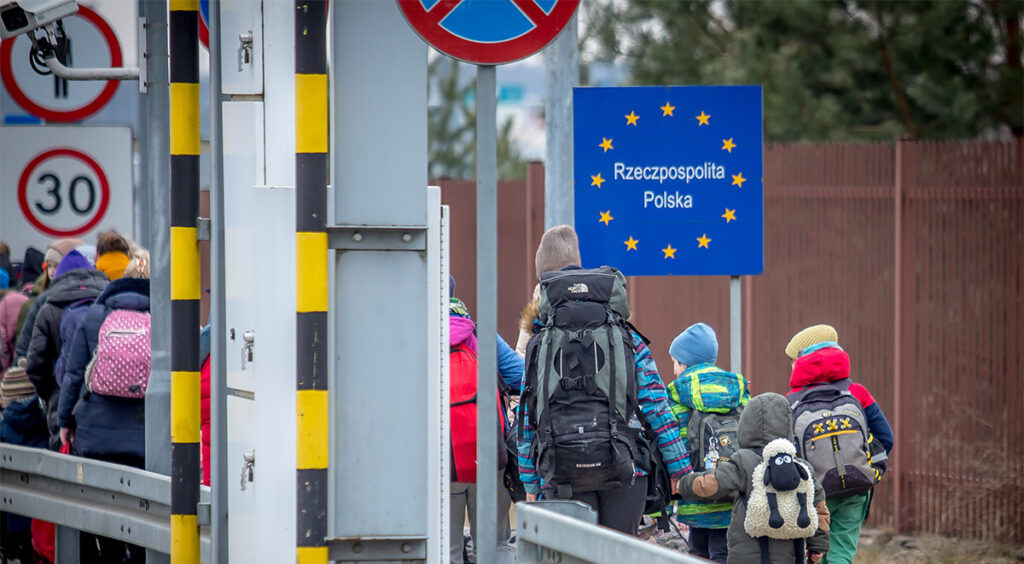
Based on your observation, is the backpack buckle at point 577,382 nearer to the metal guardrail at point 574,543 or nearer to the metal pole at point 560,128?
the metal guardrail at point 574,543

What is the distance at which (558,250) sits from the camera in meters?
6.06

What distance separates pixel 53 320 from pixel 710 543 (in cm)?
404

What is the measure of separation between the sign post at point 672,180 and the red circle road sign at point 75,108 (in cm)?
327

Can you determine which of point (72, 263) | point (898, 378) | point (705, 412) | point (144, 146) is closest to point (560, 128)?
point (898, 378)

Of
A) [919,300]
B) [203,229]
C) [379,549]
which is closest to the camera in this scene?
[379,549]

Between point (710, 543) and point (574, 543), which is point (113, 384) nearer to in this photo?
point (710, 543)

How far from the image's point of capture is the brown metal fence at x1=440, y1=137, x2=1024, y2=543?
9.13 meters

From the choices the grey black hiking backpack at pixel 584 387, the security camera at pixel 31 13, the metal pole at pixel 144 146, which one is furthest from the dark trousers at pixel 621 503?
the security camera at pixel 31 13

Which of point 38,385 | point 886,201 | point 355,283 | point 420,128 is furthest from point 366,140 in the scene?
point 886,201

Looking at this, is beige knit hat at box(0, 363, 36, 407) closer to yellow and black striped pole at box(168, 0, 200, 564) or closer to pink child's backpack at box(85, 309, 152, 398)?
pink child's backpack at box(85, 309, 152, 398)

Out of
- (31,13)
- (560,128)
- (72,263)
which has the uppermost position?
(31,13)

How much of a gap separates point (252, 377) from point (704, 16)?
37.4 ft

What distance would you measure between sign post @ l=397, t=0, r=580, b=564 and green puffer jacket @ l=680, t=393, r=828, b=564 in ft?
6.34

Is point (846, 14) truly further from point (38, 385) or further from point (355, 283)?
point (355, 283)
